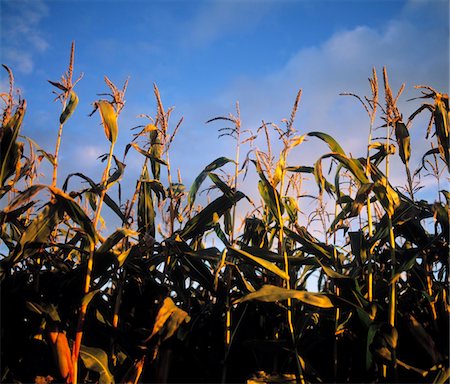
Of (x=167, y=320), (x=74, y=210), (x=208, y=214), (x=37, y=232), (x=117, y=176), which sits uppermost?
(x=117, y=176)

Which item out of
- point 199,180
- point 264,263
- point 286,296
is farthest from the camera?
point 199,180

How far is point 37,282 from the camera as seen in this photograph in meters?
2.58

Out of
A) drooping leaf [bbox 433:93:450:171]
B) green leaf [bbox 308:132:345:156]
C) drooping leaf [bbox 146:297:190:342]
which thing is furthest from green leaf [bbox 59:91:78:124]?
drooping leaf [bbox 433:93:450:171]

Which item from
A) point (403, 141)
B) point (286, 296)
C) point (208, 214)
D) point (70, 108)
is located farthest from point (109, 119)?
point (403, 141)

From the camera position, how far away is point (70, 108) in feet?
8.67

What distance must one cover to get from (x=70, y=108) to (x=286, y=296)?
188cm

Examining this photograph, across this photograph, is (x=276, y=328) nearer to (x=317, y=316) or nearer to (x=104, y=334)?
(x=317, y=316)

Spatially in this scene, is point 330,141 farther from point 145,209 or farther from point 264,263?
point 145,209

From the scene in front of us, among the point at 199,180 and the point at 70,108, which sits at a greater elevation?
the point at 70,108

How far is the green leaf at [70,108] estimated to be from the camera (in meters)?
2.62

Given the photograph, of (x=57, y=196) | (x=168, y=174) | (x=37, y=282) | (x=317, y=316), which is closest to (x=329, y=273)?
(x=317, y=316)

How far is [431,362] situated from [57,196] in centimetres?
239

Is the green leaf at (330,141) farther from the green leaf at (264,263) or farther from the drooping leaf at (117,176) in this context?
the drooping leaf at (117,176)

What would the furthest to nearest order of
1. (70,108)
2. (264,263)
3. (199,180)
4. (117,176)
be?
(199,180) → (70,108) → (117,176) → (264,263)
